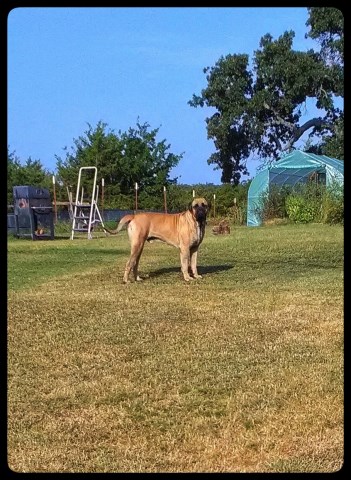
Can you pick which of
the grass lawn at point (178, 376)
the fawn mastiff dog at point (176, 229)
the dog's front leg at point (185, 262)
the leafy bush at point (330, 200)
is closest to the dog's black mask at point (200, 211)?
the fawn mastiff dog at point (176, 229)

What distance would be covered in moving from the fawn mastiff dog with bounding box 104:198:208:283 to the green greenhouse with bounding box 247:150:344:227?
10.4 metres

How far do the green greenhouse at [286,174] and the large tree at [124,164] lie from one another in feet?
8.06

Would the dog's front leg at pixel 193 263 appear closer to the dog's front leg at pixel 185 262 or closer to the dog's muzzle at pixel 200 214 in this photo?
the dog's front leg at pixel 185 262

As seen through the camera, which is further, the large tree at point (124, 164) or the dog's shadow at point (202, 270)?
the large tree at point (124, 164)

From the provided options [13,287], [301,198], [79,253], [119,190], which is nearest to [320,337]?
[13,287]

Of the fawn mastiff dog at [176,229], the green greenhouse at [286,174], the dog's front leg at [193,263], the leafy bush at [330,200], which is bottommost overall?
the dog's front leg at [193,263]

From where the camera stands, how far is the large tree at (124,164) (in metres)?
17.2

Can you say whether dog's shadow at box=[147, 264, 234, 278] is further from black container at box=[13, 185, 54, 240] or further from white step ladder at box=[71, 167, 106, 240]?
black container at box=[13, 185, 54, 240]

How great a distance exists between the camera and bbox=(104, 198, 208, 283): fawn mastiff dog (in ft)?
19.6

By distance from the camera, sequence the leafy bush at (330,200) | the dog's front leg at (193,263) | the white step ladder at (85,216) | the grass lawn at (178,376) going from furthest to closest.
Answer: the white step ladder at (85,216) < the leafy bush at (330,200) < the dog's front leg at (193,263) < the grass lawn at (178,376)

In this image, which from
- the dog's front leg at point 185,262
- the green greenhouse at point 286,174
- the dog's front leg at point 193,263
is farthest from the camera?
the green greenhouse at point 286,174

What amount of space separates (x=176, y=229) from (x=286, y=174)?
39.0 feet

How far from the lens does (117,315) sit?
3.93 m
